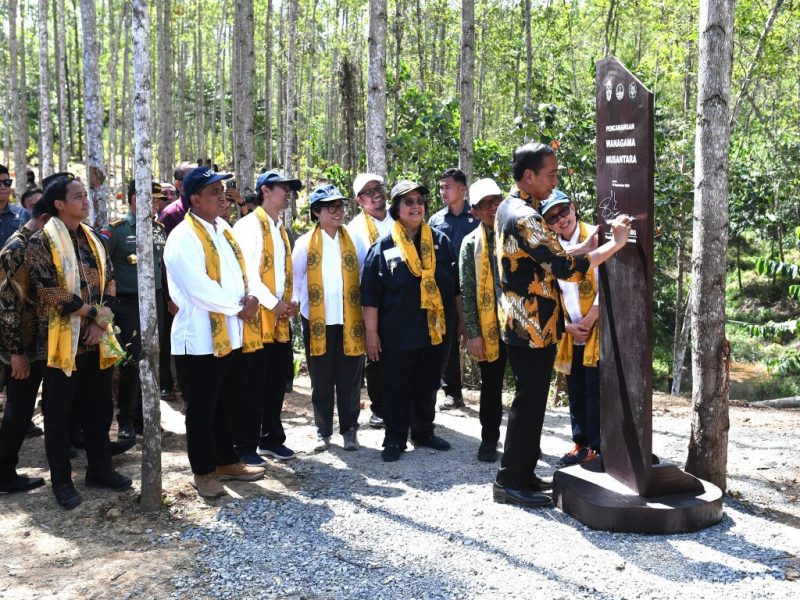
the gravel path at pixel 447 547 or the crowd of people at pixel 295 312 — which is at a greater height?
the crowd of people at pixel 295 312

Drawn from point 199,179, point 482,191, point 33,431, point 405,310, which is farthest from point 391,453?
point 33,431

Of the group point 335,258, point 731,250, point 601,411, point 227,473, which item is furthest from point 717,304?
point 731,250

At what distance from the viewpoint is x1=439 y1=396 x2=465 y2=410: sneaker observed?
746cm

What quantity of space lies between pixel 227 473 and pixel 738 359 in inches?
717

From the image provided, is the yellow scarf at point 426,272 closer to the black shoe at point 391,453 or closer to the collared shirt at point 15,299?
the black shoe at point 391,453

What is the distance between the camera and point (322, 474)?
5.47m

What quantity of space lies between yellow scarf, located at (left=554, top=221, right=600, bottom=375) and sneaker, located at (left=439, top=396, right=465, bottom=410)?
6.87 ft

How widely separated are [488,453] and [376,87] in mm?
3567

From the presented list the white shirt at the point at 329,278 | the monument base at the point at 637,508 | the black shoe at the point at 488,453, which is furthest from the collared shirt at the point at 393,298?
the monument base at the point at 637,508

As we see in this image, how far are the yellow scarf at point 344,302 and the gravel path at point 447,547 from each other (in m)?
0.93

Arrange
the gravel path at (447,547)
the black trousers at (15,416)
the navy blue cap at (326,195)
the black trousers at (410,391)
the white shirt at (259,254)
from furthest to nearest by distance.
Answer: the navy blue cap at (326,195)
the black trousers at (410,391)
the white shirt at (259,254)
the black trousers at (15,416)
the gravel path at (447,547)

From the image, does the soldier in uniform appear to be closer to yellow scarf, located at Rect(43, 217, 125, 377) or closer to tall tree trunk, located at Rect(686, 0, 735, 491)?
yellow scarf, located at Rect(43, 217, 125, 377)

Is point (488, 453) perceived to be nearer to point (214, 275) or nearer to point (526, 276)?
point (526, 276)

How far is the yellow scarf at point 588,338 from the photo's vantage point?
5.18 meters
